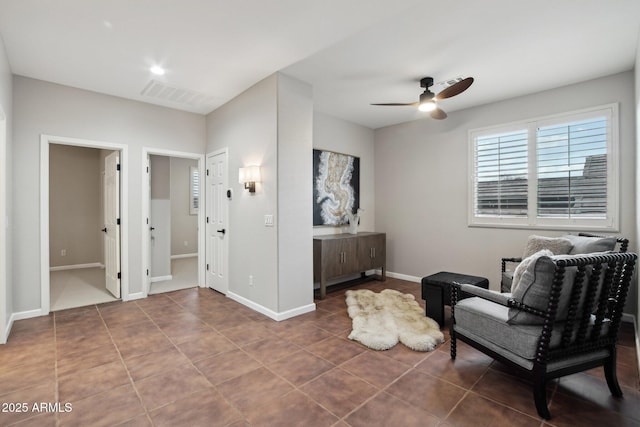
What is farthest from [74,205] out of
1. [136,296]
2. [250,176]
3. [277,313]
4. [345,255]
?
[345,255]

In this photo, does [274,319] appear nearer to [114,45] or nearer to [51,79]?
[114,45]

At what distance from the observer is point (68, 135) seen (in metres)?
3.85

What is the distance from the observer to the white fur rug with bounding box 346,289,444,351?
113 inches

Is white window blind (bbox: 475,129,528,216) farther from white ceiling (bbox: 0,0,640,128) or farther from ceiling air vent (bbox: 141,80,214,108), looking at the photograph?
ceiling air vent (bbox: 141,80,214,108)

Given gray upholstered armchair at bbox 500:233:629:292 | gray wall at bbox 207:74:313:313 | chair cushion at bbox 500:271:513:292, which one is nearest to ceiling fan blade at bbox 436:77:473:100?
gray wall at bbox 207:74:313:313

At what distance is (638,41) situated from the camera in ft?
8.98

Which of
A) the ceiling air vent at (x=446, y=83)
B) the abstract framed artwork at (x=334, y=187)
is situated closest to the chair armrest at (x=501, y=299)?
the ceiling air vent at (x=446, y=83)

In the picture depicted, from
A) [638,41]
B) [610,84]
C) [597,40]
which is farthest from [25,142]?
[610,84]

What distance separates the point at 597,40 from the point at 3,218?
224 inches

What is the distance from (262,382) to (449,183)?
3941 millimetres

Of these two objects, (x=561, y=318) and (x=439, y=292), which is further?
(x=439, y=292)

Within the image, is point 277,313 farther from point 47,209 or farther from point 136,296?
point 47,209

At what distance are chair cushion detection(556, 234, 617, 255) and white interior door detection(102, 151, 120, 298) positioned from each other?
5539 millimetres

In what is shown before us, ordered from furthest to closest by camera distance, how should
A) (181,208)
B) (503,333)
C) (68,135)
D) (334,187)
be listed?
(181,208) → (334,187) → (68,135) → (503,333)
